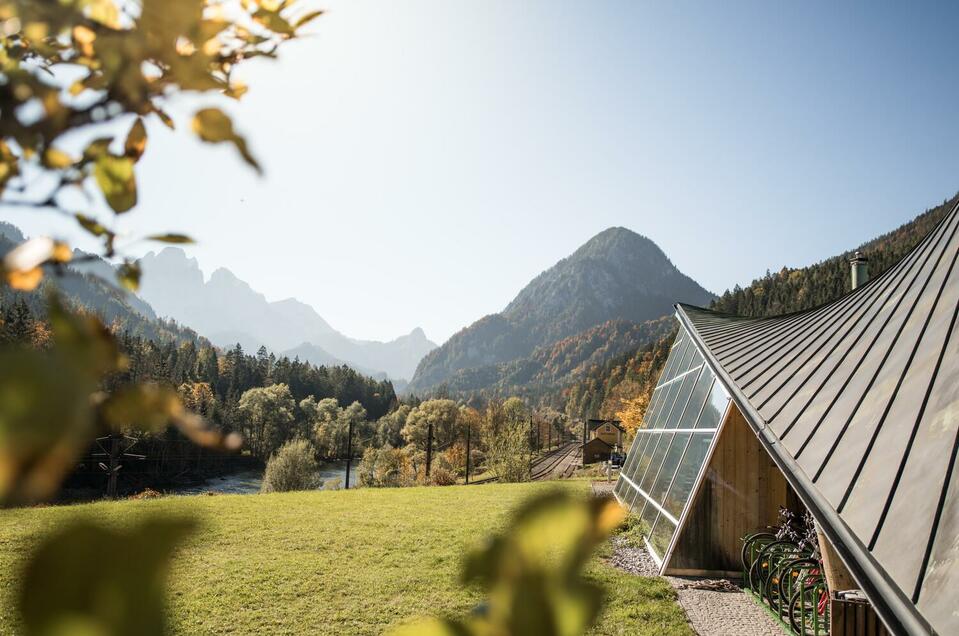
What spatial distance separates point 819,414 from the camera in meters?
5.61

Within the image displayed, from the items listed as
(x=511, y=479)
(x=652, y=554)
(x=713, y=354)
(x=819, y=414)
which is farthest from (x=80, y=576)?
(x=511, y=479)

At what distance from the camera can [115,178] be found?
0.74 metres

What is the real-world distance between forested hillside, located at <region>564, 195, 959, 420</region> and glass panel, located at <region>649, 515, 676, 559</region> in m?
44.1

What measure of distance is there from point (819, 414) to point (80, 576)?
255 inches

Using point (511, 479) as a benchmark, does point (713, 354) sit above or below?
above

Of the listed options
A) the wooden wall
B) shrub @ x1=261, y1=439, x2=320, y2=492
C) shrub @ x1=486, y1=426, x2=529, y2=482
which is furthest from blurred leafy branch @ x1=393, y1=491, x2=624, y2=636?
shrub @ x1=261, y1=439, x2=320, y2=492

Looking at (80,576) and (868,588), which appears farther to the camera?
(868,588)

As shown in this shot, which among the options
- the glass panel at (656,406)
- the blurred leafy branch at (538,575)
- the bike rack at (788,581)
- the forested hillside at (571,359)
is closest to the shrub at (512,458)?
the glass panel at (656,406)

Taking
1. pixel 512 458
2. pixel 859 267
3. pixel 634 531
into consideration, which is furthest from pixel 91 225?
pixel 512 458

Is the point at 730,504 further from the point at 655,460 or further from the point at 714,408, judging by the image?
the point at 655,460

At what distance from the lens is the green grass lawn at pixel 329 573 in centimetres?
700

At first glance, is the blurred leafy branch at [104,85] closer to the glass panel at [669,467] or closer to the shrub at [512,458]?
the glass panel at [669,467]

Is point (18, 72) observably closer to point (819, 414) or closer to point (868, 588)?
point (868, 588)

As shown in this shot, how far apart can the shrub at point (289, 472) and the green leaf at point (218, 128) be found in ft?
119
